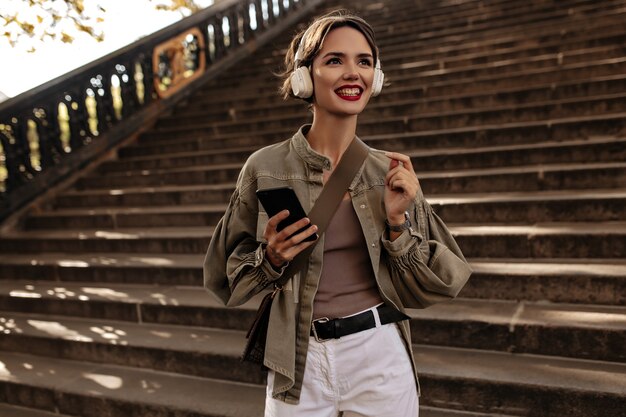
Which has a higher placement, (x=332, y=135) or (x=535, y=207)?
(x=332, y=135)

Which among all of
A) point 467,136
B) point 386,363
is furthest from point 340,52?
point 467,136

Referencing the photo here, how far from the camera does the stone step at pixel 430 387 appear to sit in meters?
2.58

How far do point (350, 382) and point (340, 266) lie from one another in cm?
32

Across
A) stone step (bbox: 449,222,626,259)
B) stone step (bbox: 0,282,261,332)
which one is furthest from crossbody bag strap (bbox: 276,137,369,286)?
stone step (bbox: 449,222,626,259)

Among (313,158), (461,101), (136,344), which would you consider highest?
(461,101)

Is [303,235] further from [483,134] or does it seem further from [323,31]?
[483,134]

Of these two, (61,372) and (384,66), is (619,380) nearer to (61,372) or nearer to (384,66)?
(61,372)

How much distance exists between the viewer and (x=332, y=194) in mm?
1492

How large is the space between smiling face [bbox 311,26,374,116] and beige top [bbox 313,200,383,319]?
0.28 meters

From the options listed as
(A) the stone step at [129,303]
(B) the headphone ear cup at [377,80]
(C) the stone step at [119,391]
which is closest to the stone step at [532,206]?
(A) the stone step at [129,303]

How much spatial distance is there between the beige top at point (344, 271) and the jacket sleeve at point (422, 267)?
0.08 metres

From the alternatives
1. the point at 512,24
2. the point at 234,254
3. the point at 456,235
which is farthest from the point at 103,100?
the point at 234,254

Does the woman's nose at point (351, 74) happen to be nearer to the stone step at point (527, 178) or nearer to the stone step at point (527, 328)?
the stone step at point (527, 328)

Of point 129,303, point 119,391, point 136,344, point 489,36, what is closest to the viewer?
point 119,391
